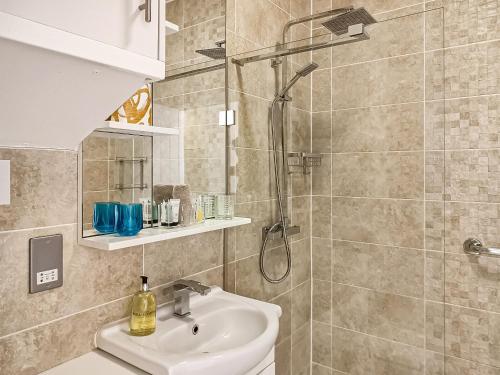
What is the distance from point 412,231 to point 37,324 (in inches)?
52.6

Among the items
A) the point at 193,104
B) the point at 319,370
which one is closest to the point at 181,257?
the point at 193,104

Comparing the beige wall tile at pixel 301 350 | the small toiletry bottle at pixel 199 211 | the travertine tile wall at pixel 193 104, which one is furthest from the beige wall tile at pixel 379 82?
the beige wall tile at pixel 301 350

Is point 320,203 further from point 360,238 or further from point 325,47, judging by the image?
point 325,47

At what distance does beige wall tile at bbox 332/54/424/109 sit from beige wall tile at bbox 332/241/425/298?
2.07ft

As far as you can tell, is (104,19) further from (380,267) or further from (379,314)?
(379,314)

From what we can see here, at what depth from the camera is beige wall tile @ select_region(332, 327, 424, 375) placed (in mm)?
1444

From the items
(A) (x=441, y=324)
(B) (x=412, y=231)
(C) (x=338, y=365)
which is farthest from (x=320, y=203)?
(C) (x=338, y=365)

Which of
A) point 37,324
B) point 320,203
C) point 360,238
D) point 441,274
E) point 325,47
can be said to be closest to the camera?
point 37,324

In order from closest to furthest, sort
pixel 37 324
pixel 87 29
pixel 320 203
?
pixel 87 29 → pixel 37 324 → pixel 320 203

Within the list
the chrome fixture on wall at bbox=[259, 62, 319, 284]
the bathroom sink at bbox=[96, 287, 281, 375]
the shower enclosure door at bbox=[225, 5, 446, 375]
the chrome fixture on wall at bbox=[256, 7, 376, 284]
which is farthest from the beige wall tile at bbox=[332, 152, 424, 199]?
the bathroom sink at bbox=[96, 287, 281, 375]

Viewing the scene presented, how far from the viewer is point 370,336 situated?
61.5 inches

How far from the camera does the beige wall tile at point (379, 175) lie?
141cm

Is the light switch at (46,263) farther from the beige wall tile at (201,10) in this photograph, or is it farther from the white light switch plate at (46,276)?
the beige wall tile at (201,10)

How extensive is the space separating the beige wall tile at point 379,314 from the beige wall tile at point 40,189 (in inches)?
48.1
